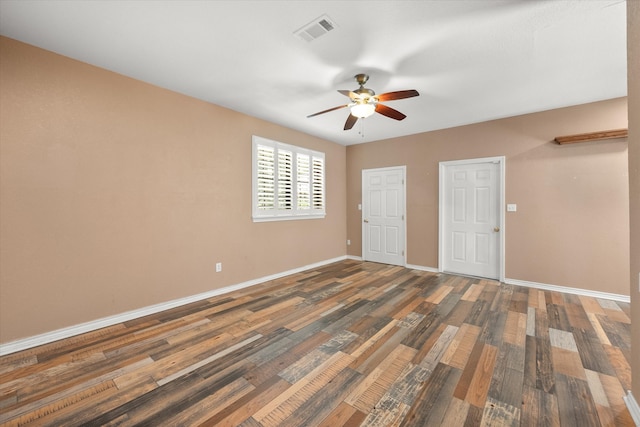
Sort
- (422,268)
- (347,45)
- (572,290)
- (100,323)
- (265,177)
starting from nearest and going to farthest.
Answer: (347,45) < (100,323) < (572,290) < (265,177) < (422,268)

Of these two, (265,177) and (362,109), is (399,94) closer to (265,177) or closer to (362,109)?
(362,109)

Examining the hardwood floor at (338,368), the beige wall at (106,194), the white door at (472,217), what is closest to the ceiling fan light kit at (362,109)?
the beige wall at (106,194)

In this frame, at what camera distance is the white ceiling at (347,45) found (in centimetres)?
194

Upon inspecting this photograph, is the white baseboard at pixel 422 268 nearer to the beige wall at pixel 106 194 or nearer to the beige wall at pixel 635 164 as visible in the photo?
the beige wall at pixel 106 194

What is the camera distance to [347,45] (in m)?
2.35

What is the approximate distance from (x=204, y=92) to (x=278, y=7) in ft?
6.02

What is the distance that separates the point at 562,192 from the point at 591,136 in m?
0.80

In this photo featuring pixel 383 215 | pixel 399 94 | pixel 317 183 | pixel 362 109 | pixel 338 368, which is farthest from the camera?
pixel 383 215

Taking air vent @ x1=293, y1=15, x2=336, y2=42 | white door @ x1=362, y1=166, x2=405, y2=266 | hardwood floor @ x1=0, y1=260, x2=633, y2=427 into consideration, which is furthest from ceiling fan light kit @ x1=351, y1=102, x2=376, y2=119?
white door @ x1=362, y1=166, x2=405, y2=266

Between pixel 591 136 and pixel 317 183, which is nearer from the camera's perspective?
pixel 591 136

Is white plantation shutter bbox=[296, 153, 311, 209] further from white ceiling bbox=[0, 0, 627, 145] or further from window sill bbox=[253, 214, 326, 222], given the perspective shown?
white ceiling bbox=[0, 0, 627, 145]

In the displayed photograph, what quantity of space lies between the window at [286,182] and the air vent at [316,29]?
7.23 feet

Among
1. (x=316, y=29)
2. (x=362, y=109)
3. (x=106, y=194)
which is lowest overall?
(x=106, y=194)

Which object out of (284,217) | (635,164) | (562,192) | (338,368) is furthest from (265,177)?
(562,192)
